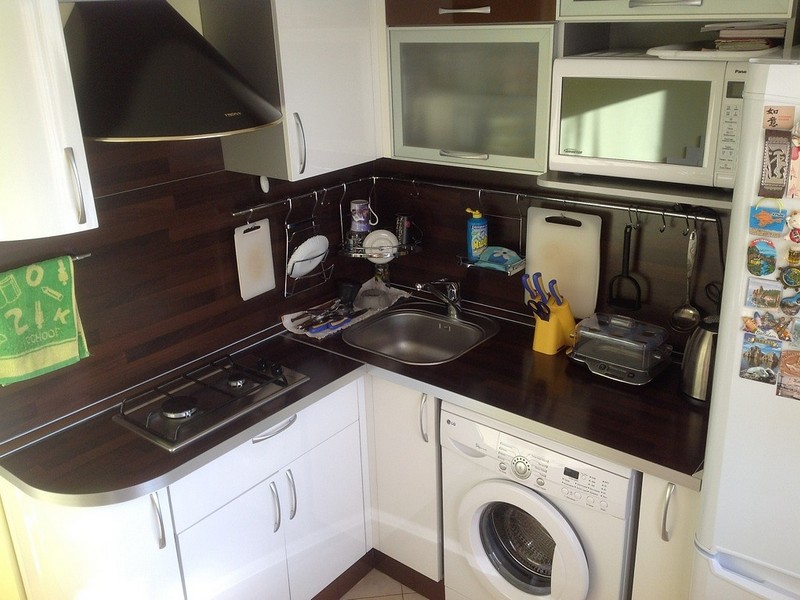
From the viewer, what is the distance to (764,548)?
1537 millimetres

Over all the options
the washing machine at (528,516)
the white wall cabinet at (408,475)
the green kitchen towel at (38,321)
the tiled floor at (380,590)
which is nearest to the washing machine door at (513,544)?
the washing machine at (528,516)

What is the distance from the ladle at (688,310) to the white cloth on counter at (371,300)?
1040mm

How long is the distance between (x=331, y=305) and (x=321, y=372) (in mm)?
502

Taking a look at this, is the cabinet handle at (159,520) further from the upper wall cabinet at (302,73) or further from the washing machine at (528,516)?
the upper wall cabinet at (302,73)

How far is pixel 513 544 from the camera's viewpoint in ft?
7.47

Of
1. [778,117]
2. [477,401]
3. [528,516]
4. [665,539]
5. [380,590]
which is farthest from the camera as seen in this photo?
[380,590]

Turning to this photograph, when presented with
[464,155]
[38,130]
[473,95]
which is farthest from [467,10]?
[38,130]

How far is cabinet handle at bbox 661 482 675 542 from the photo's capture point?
5.81 feet

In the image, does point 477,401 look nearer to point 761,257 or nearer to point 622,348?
point 622,348

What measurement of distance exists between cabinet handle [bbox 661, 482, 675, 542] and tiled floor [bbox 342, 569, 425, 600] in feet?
3.49

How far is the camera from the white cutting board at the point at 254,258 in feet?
7.88

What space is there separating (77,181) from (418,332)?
147cm

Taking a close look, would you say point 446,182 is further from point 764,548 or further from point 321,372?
point 764,548

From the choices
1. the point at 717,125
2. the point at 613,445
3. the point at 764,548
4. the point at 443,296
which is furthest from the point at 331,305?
the point at 764,548
